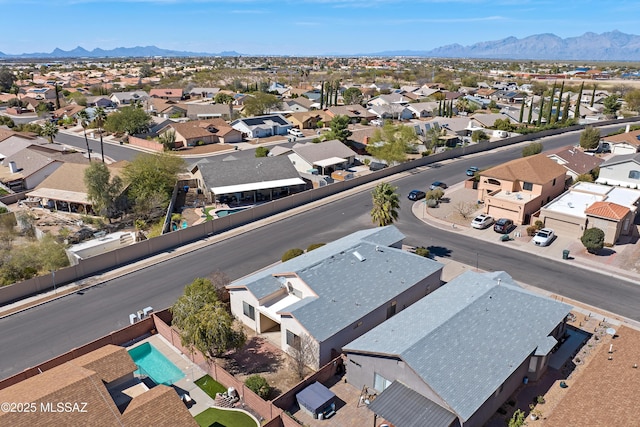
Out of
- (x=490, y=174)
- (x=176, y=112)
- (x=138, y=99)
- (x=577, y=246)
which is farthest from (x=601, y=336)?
(x=138, y=99)

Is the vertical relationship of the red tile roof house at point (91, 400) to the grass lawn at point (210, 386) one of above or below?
above

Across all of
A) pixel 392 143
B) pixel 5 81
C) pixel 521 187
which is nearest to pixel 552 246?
pixel 521 187

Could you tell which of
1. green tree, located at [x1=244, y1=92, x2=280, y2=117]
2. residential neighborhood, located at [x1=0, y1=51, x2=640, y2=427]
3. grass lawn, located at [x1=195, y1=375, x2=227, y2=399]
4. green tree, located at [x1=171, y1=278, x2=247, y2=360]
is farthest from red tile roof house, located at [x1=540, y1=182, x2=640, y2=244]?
green tree, located at [x1=244, y1=92, x2=280, y2=117]

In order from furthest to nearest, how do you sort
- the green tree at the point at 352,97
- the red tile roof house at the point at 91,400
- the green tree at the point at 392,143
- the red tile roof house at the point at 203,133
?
the green tree at the point at 352,97
the red tile roof house at the point at 203,133
the green tree at the point at 392,143
the red tile roof house at the point at 91,400

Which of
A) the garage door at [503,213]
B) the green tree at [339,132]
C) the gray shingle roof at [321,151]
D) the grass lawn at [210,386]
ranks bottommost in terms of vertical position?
the grass lawn at [210,386]

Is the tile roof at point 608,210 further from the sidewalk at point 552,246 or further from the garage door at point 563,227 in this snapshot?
the sidewalk at point 552,246

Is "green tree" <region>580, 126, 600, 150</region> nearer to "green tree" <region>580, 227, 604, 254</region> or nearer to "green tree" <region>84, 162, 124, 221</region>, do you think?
"green tree" <region>580, 227, 604, 254</region>

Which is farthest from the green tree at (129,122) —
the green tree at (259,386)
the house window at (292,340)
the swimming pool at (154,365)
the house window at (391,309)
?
Answer: the green tree at (259,386)
